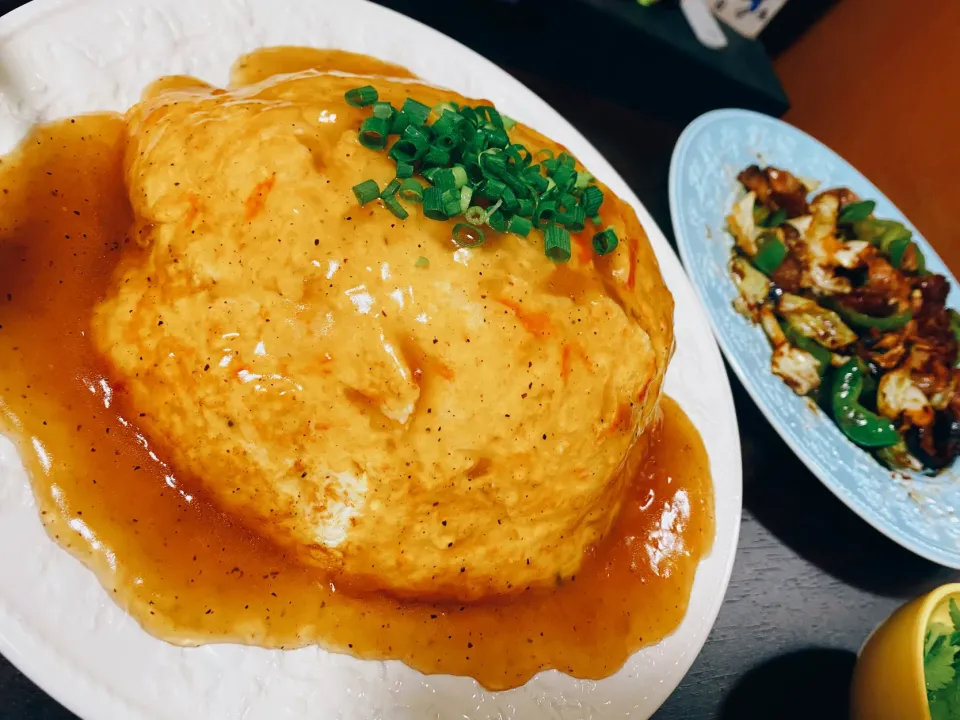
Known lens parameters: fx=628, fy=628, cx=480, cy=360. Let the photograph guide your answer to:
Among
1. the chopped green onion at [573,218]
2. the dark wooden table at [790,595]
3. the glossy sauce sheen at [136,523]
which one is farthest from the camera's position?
the dark wooden table at [790,595]

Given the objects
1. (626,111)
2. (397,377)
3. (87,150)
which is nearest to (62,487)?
(397,377)

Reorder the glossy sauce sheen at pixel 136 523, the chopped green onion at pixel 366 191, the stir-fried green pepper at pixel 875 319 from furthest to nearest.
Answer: the stir-fried green pepper at pixel 875 319, the chopped green onion at pixel 366 191, the glossy sauce sheen at pixel 136 523

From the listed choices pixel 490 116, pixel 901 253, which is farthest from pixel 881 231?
pixel 490 116

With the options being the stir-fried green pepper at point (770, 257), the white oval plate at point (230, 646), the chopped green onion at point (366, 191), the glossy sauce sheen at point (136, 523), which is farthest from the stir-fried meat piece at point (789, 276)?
the chopped green onion at point (366, 191)

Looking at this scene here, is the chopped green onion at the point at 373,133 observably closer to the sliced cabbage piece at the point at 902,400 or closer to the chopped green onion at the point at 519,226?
the chopped green onion at the point at 519,226

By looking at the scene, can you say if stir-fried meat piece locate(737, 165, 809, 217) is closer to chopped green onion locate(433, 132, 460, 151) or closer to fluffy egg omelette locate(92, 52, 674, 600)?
fluffy egg omelette locate(92, 52, 674, 600)

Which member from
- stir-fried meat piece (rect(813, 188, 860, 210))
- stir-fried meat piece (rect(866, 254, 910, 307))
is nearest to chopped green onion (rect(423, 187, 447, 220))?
stir-fried meat piece (rect(866, 254, 910, 307))

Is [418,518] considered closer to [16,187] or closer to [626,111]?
[16,187]

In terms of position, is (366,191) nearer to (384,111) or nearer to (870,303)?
(384,111)
